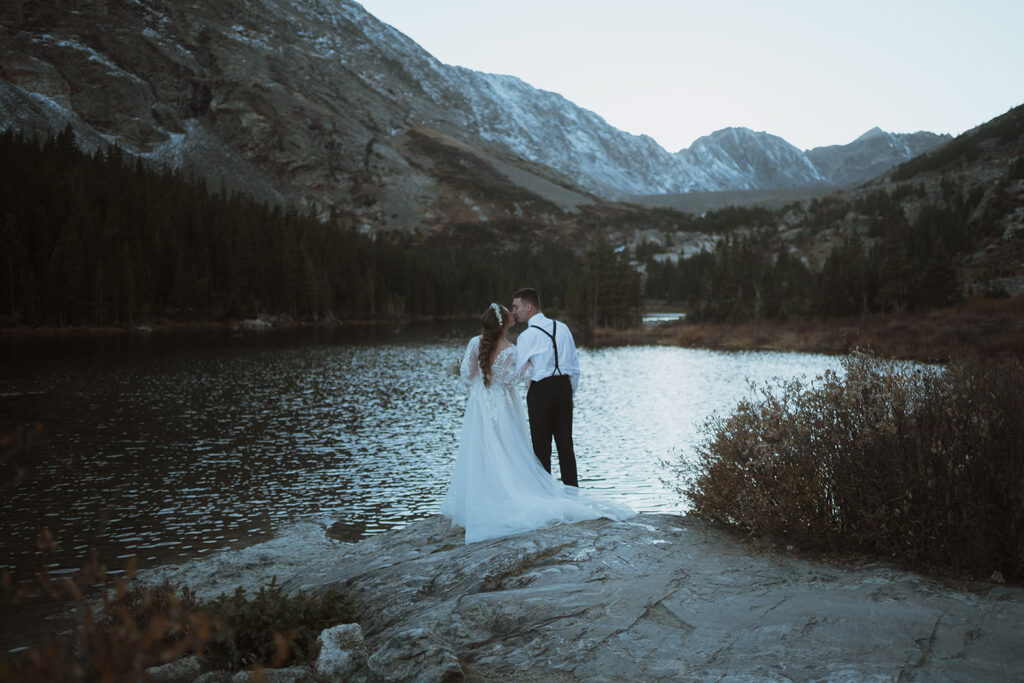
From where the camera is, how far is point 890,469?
733cm

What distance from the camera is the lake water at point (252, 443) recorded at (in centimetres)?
1393

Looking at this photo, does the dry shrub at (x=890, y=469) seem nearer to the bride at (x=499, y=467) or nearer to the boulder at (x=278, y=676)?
the bride at (x=499, y=467)

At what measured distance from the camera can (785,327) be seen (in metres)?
72.8

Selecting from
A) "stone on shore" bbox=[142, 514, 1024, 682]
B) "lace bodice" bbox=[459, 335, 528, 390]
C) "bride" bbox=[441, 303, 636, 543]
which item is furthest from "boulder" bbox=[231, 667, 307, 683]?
"lace bodice" bbox=[459, 335, 528, 390]

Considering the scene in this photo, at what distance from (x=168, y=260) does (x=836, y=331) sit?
80.5 m

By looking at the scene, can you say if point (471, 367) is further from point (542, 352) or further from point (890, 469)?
point (890, 469)

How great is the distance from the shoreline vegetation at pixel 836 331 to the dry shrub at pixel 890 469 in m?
22.2

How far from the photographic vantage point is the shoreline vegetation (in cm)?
4228

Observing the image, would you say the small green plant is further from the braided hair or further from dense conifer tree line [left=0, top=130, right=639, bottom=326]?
dense conifer tree line [left=0, top=130, right=639, bottom=326]

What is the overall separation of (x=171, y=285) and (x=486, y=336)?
92860 mm

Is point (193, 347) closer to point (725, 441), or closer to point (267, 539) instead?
point (267, 539)

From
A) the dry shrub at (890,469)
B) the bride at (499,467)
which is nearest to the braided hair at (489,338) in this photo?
the bride at (499,467)

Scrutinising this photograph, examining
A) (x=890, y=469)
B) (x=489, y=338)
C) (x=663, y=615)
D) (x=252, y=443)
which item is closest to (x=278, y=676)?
(x=663, y=615)

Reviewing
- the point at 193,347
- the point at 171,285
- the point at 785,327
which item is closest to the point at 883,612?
the point at 193,347
